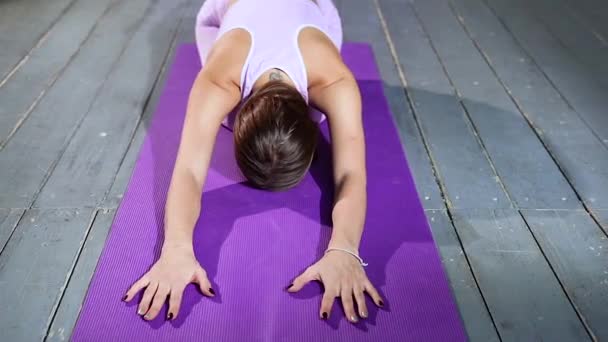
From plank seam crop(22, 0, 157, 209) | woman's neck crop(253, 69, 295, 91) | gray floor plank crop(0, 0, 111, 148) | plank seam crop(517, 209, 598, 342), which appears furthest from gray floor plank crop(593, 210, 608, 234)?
gray floor plank crop(0, 0, 111, 148)

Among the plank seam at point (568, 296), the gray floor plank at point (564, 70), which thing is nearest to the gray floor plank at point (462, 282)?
the plank seam at point (568, 296)

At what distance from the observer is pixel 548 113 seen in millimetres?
1948

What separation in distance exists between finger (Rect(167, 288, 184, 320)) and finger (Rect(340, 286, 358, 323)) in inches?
14.8

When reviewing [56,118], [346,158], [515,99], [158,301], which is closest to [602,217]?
[515,99]

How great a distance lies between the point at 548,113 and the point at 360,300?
4.04 ft

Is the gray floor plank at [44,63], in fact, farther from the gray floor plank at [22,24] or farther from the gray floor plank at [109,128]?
the gray floor plank at [109,128]

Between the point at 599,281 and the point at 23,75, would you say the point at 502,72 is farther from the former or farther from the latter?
the point at 23,75

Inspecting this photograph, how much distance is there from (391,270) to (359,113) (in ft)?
1.50

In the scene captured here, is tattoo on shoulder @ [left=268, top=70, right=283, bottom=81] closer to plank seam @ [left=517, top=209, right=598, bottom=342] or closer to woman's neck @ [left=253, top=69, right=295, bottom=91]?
woman's neck @ [left=253, top=69, right=295, bottom=91]

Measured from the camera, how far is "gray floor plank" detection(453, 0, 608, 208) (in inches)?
64.9

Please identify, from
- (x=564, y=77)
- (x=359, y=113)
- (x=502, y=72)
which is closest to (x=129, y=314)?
(x=359, y=113)

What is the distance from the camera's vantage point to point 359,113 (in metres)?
1.46

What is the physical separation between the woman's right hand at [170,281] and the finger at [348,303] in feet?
1.03

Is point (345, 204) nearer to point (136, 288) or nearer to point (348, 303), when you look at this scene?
point (348, 303)
